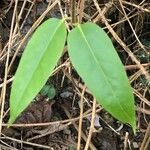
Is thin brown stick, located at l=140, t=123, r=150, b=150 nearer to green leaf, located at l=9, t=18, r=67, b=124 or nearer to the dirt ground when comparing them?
the dirt ground

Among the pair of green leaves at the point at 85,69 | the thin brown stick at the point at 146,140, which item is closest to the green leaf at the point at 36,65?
the pair of green leaves at the point at 85,69

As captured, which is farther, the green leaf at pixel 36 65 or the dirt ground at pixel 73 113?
the dirt ground at pixel 73 113

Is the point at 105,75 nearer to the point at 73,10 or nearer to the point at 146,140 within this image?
the point at 73,10

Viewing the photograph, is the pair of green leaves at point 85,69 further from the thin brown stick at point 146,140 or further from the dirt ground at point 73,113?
the dirt ground at point 73,113

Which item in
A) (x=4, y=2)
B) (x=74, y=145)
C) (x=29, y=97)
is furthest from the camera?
(x=4, y=2)

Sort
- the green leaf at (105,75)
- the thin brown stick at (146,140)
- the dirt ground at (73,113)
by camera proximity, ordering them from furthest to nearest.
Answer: the dirt ground at (73,113) < the thin brown stick at (146,140) < the green leaf at (105,75)

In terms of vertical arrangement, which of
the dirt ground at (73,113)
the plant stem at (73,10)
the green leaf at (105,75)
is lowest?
the dirt ground at (73,113)

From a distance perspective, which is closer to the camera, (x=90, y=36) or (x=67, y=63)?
(x=90, y=36)

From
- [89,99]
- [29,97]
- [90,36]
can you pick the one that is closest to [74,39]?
[90,36]

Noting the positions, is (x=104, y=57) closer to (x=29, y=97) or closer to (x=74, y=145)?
(x=29, y=97)
